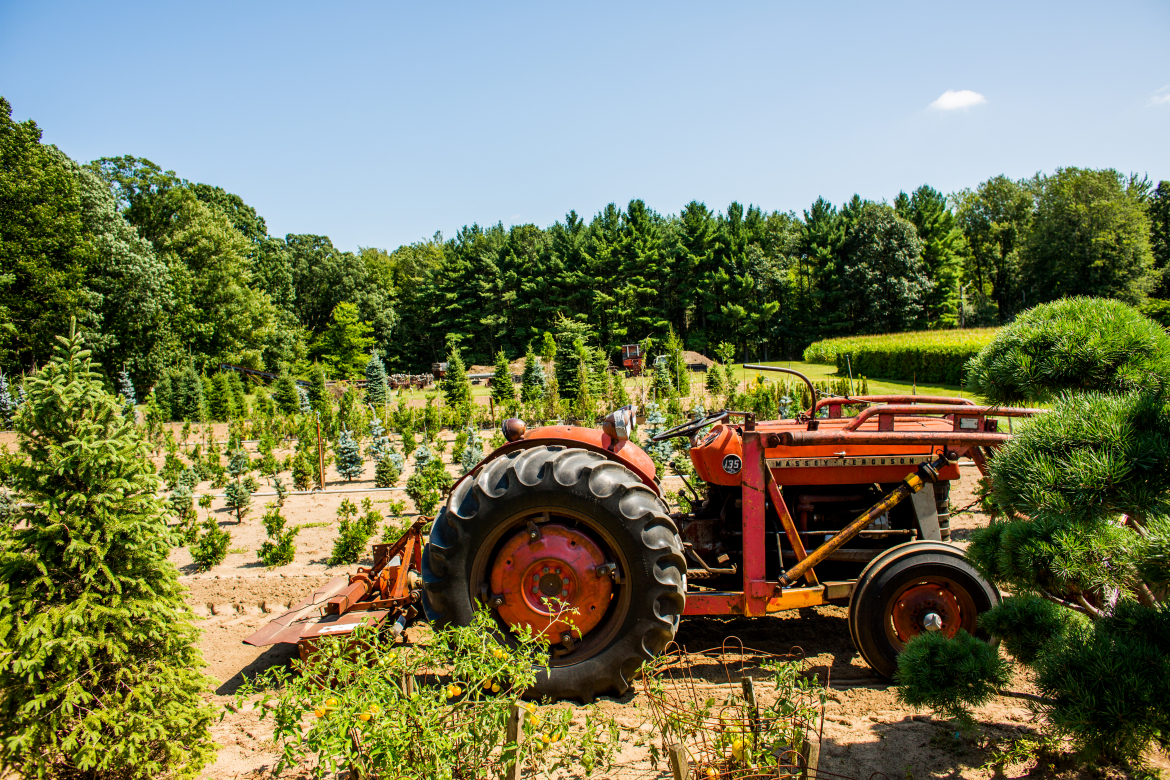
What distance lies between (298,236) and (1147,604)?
65713 mm

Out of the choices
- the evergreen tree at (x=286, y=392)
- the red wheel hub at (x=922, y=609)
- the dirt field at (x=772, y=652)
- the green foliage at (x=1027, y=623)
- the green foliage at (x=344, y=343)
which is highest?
the green foliage at (x=344, y=343)

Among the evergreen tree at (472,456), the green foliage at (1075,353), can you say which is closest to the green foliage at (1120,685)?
the green foliage at (1075,353)

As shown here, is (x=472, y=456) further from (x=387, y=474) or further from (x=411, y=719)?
(x=411, y=719)

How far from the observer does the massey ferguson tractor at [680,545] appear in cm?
375

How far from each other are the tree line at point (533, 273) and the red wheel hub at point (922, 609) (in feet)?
71.5

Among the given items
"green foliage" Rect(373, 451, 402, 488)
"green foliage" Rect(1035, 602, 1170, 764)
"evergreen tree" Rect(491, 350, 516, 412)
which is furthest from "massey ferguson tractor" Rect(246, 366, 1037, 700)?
"evergreen tree" Rect(491, 350, 516, 412)

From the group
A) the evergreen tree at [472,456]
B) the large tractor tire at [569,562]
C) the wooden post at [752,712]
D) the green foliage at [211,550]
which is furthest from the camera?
the evergreen tree at [472,456]

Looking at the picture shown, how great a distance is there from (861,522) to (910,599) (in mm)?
532

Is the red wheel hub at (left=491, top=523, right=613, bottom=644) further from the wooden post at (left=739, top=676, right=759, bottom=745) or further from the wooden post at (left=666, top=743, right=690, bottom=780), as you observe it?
the wooden post at (left=666, top=743, right=690, bottom=780)

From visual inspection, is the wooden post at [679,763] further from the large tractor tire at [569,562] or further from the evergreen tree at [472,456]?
the evergreen tree at [472,456]

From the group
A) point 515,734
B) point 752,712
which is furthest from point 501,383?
point 515,734

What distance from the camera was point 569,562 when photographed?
3822 mm

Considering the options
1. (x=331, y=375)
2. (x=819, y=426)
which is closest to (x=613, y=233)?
(x=331, y=375)

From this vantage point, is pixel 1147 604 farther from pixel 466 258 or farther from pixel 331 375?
pixel 466 258
